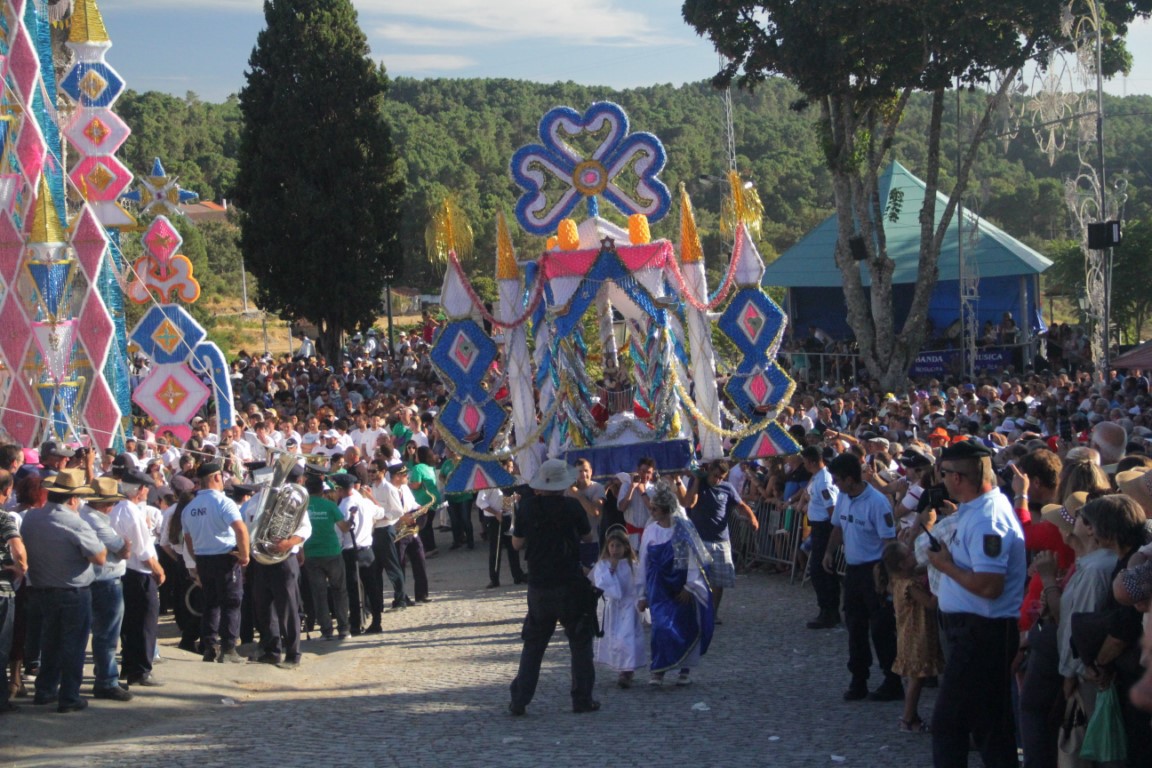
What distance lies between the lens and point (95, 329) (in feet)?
57.6

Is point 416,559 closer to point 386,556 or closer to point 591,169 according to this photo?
point 386,556

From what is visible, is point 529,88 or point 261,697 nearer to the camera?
point 261,697

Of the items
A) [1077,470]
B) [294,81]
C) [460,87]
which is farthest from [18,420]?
[460,87]

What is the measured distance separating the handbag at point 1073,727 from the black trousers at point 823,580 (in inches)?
197

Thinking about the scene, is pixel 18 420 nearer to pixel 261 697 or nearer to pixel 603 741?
pixel 261 697

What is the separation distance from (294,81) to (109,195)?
18.5 metres

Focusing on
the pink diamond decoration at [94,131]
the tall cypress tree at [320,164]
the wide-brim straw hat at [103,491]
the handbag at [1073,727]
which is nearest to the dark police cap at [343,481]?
the wide-brim straw hat at [103,491]

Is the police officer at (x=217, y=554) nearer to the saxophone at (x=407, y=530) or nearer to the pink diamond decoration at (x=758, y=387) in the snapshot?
the saxophone at (x=407, y=530)

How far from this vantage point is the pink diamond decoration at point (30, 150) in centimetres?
1683

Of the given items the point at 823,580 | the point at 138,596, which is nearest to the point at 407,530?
the point at 138,596

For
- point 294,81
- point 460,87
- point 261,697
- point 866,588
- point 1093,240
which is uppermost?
point 460,87

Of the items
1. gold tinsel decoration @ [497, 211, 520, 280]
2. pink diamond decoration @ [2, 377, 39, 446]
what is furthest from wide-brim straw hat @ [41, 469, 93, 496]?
pink diamond decoration @ [2, 377, 39, 446]

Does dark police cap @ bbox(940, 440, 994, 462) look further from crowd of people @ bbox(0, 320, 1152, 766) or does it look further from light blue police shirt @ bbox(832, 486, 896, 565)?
light blue police shirt @ bbox(832, 486, 896, 565)

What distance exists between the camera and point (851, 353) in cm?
2816
